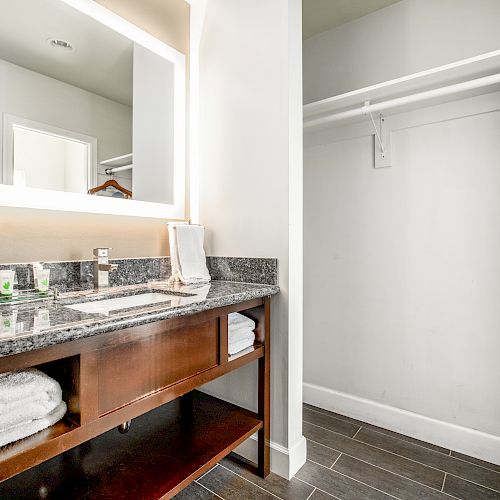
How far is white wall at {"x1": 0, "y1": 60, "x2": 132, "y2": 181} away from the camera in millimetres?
1309

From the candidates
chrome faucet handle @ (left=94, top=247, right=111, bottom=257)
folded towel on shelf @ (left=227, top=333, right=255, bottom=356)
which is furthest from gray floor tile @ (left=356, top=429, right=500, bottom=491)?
chrome faucet handle @ (left=94, top=247, right=111, bottom=257)

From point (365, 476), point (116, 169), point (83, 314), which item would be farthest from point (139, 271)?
point (365, 476)

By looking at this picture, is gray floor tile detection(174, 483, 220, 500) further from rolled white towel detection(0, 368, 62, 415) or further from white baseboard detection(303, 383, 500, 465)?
white baseboard detection(303, 383, 500, 465)

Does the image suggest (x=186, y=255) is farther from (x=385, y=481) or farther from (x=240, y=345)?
(x=385, y=481)

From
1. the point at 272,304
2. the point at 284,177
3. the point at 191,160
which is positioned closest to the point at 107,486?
the point at 272,304

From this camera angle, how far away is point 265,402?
Answer: 154cm

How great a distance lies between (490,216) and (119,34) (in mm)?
1995

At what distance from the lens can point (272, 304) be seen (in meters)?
1.61

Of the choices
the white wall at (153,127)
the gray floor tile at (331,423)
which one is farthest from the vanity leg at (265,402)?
the white wall at (153,127)

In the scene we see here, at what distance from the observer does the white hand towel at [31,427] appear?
2.55ft

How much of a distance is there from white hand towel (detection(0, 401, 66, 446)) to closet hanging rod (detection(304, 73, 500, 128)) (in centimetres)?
178

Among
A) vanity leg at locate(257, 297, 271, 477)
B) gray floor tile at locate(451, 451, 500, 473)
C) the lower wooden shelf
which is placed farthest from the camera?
gray floor tile at locate(451, 451, 500, 473)

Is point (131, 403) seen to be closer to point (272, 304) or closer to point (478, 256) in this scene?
point (272, 304)

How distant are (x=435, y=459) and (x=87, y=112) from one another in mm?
2336
